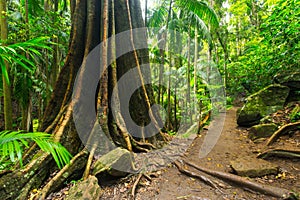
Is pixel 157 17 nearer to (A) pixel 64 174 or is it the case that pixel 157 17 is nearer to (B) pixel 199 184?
(B) pixel 199 184

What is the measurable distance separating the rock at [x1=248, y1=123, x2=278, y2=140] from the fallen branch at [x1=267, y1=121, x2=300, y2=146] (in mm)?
320

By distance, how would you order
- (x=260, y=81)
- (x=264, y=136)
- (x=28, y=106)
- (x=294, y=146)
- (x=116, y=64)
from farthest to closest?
(x=260, y=81) < (x=28, y=106) < (x=264, y=136) < (x=116, y=64) < (x=294, y=146)

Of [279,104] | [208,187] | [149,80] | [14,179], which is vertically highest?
[149,80]

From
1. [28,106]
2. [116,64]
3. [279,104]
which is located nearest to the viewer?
[116,64]

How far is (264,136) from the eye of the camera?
15.6ft

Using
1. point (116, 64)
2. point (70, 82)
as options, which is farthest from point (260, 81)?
point (70, 82)

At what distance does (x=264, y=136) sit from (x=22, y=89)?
6923 millimetres

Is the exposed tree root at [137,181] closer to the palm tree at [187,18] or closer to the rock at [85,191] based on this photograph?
the rock at [85,191]

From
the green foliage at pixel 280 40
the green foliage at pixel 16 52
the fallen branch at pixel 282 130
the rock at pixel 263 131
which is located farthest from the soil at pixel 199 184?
the green foliage at pixel 280 40

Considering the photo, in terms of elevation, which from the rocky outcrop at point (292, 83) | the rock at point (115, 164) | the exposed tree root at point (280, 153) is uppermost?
the rocky outcrop at point (292, 83)

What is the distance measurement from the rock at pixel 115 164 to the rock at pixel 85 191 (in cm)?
29

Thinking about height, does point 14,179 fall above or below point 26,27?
below

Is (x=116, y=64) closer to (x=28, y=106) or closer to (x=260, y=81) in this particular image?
(x=28, y=106)

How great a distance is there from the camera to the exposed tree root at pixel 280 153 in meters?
3.52
